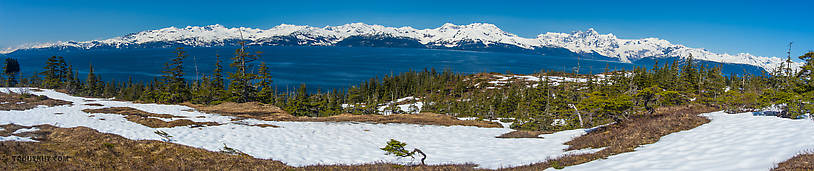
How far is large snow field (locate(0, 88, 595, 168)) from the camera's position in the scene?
14.8m

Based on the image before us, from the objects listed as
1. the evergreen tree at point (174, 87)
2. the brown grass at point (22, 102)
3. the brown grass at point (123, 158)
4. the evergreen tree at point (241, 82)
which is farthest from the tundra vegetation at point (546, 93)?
the brown grass at point (123, 158)

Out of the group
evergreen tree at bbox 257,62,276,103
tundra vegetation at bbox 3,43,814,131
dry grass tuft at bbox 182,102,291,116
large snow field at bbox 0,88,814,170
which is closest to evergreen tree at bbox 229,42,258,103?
tundra vegetation at bbox 3,43,814,131

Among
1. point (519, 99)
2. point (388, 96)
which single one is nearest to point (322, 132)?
point (519, 99)

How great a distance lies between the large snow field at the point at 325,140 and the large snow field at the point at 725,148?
3739mm

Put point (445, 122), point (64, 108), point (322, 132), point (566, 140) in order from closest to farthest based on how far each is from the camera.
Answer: point (566, 140) < point (322, 132) < point (64, 108) < point (445, 122)

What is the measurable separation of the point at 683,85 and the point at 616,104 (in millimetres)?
45379

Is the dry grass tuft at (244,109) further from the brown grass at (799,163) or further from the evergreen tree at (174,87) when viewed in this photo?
the brown grass at (799,163)

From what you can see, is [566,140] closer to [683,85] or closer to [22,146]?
[22,146]

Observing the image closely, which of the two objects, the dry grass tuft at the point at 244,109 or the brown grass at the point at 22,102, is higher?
the brown grass at the point at 22,102

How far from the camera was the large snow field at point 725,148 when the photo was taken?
8.28 metres

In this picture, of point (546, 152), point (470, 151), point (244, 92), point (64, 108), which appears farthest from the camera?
point (244, 92)

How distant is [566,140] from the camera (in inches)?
725

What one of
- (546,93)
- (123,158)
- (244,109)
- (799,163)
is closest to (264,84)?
(244,109)

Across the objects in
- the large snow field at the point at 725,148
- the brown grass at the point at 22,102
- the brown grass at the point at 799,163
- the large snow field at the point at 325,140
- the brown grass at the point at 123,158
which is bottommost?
the large snow field at the point at 325,140
